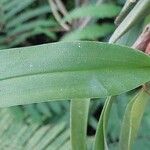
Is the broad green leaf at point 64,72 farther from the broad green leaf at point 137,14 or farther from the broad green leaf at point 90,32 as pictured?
the broad green leaf at point 90,32

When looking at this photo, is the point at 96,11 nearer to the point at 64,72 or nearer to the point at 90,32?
the point at 90,32

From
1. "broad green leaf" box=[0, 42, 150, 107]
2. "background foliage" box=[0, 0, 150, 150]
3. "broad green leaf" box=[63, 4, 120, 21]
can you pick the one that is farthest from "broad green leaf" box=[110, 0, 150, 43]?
"broad green leaf" box=[63, 4, 120, 21]

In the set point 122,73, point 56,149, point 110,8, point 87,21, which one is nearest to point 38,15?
point 87,21

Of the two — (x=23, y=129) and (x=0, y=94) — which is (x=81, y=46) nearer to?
(x=0, y=94)

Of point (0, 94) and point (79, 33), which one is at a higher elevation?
point (0, 94)

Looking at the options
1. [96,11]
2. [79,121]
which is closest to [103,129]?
[79,121]

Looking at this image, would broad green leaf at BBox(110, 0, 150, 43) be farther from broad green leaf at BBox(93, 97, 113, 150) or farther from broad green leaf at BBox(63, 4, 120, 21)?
broad green leaf at BBox(63, 4, 120, 21)

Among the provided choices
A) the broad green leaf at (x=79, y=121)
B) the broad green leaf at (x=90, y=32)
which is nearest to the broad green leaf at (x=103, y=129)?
the broad green leaf at (x=79, y=121)
